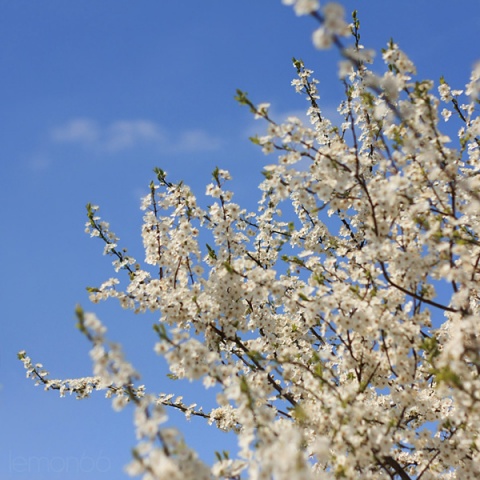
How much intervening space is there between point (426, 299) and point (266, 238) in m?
4.02

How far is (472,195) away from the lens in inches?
Answer: 297

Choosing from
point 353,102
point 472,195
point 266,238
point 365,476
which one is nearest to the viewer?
point 365,476

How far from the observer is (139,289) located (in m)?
8.12

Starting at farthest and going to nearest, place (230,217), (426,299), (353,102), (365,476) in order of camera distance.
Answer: (353,102) → (230,217) → (426,299) → (365,476)

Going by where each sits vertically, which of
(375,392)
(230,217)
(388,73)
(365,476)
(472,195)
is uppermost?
(230,217)

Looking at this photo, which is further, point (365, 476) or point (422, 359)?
point (422, 359)

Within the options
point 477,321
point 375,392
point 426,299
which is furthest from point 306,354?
point 477,321

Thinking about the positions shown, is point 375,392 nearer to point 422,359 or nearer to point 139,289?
point 422,359

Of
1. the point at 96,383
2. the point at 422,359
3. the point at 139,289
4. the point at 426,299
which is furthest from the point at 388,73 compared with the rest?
the point at 96,383

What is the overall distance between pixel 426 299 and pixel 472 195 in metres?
1.72

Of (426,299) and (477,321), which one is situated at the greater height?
(426,299)

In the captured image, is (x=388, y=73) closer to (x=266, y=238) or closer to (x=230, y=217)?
(x=230, y=217)

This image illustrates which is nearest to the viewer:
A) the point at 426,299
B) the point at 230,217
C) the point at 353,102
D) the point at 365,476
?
the point at 365,476

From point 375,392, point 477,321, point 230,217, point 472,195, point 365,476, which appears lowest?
point 365,476
